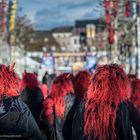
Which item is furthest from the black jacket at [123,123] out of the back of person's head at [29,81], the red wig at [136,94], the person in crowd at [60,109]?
the back of person's head at [29,81]

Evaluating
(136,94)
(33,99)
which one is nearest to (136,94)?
(136,94)

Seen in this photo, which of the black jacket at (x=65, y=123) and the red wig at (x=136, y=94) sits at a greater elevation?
the red wig at (x=136, y=94)

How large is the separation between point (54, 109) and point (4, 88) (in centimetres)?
326

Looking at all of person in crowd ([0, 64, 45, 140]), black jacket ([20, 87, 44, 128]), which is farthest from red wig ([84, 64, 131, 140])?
black jacket ([20, 87, 44, 128])

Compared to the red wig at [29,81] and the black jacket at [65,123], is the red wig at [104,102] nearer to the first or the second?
the black jacket at [65,123]

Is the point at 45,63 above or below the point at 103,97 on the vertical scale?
below

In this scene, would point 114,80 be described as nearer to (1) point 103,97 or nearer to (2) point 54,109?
(1) point 103,97

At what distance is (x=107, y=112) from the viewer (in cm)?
626

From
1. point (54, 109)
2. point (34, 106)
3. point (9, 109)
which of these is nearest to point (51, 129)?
point (54, 109)

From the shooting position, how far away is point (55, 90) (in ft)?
31.2

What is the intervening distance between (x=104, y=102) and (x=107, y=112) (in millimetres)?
108

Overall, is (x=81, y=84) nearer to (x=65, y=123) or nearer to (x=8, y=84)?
(x=65, y=123)

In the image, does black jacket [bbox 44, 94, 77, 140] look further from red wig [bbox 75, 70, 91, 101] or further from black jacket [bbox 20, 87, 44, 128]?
black jacket [bbox 20, 87, 44, 128]

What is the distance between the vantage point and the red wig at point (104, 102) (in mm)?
6227
